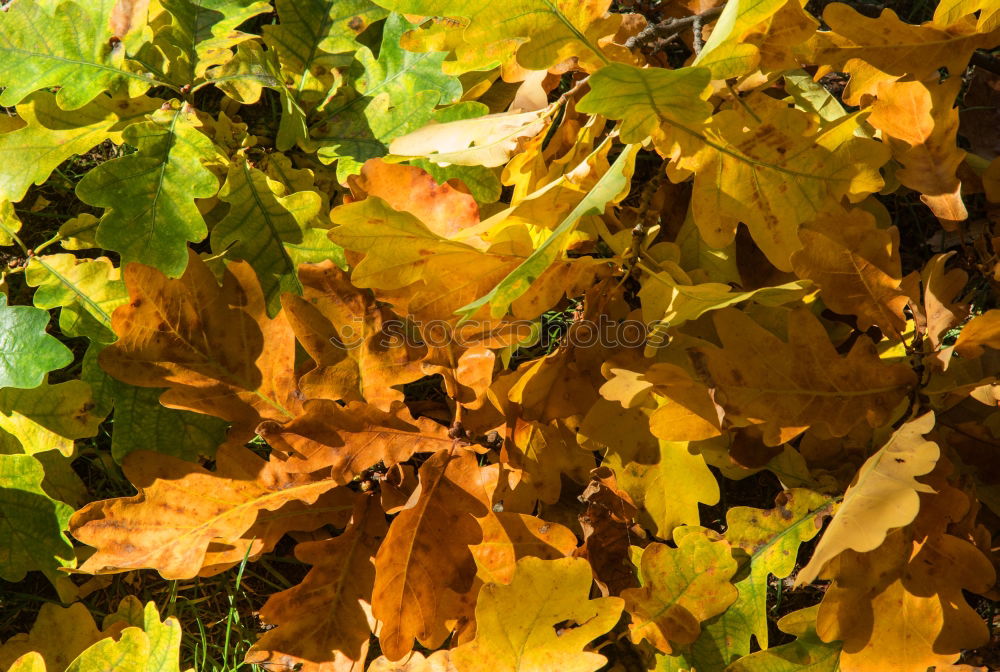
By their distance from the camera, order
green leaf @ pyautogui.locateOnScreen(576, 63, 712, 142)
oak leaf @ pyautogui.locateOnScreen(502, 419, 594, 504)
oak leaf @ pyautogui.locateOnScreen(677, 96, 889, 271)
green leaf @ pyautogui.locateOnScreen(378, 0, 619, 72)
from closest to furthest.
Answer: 1. green leaf @ pyautogui.locateOnScreen(576, 63, 712, 142)
2. green leaf @ pyautogui.locateOnScreen(378, 0, 619, 72)
3. oak leaf @ pyautogui.locateOnScreen(677, 96, 889, 271)
4. oak leaf @ pyautogui.locateOnScreen(502, 419, 594, 504)

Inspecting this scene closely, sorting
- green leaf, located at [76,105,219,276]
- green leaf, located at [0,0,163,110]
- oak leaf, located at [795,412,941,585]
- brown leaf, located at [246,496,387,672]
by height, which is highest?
green leaf, located at [0,0,163,110]

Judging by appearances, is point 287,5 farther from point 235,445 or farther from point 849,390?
point 849,390

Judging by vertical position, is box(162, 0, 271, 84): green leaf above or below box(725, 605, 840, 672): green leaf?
above

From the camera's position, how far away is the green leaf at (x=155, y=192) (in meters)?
1.28

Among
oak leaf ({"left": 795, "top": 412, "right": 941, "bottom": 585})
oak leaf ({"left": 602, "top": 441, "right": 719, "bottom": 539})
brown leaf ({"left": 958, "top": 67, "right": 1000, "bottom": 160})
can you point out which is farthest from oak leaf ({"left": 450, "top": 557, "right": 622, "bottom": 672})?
brown leaf ({"left": 958, "top": 67, "right": 1000, "bottom": 160})

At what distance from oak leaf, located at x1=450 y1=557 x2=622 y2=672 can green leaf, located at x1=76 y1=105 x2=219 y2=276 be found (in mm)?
681

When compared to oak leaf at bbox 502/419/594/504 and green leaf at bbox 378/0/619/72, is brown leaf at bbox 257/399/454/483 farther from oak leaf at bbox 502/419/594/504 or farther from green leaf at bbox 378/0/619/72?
green leaf at bbox 378/0/619/72

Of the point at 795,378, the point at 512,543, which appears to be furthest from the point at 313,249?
the point at 795,378

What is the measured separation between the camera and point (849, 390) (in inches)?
47.1

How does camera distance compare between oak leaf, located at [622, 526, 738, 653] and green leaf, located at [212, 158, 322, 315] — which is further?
green leaf, located at [212, 158, 322, 315]

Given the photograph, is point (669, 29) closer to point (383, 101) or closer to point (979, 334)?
point (383, 101)

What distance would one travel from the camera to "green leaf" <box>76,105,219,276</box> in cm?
128

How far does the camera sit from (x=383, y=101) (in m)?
1.43

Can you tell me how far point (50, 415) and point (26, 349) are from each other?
0.16 metres
